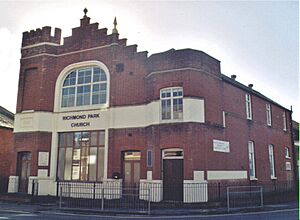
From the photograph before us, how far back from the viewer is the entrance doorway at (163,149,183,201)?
17.8m

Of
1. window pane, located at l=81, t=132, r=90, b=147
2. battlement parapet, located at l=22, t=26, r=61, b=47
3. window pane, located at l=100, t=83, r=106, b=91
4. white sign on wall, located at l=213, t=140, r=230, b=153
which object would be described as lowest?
white sign on wall, located at l=213, t=140, r=230, b=153

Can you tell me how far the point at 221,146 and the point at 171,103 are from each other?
13.3ft

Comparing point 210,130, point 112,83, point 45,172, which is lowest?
point 45,172

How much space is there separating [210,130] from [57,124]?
10.7 m

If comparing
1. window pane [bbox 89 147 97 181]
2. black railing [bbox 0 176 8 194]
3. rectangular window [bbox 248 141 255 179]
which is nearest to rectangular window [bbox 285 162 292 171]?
rectangular window [bbox 248 141 255 179]

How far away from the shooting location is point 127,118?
68.1 feet

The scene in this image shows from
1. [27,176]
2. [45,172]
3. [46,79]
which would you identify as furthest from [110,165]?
[46,79]

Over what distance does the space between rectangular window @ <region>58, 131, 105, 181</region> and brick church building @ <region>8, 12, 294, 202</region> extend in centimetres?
7

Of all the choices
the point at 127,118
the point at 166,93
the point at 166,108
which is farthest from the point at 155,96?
the point at 127,118

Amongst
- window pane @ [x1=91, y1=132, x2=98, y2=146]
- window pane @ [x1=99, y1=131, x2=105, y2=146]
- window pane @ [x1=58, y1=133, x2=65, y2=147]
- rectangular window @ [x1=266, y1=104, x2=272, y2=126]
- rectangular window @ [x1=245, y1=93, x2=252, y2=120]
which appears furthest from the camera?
rectangular window @ [x1=266, y1=104, x2=272, y2=126]

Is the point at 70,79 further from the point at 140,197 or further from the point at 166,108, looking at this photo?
the point at 140,197

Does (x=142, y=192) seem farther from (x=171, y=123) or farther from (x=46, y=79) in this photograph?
(x=46, y=79)

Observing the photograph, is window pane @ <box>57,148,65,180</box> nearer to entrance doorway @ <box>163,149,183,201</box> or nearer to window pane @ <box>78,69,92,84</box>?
window pane @ <box>78,69,92,84</box>

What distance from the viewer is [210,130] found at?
19.0 metres
